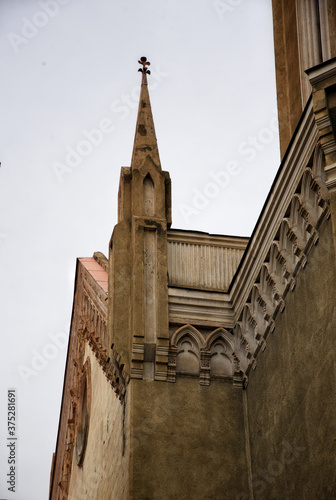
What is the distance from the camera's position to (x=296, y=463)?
13.5m

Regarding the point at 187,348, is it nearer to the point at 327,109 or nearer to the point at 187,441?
the point at 187,441

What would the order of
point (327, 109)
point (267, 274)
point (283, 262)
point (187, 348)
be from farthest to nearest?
1. point (187, 348)
2. point (267, 274)
3. point (283, 262)
4. point (327, 109)

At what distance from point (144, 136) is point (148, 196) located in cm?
126

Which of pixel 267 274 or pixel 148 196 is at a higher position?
pixel 148 196

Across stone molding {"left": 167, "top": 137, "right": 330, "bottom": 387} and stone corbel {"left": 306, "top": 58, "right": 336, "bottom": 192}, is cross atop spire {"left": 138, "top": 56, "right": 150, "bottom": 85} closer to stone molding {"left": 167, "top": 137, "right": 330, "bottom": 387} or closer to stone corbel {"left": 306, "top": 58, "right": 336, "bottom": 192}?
stone molding {"left": 167, "top": 137, "right": 330, "bottom": 387}

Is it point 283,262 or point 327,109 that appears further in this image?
point 283,262

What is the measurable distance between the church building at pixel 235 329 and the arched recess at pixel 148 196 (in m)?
0.02

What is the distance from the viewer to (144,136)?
1797 cm

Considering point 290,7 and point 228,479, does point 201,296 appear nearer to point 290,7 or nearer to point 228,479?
point 228,479

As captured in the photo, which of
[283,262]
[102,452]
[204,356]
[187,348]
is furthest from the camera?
[102,452]

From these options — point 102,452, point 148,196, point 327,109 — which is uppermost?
point 148,196

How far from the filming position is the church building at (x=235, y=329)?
42.9ft

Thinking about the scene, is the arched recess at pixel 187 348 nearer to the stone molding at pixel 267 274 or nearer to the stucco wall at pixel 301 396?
the stone molding at pixel 267 274

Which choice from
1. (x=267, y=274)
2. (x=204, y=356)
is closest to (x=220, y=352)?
(x=204, y=356)
